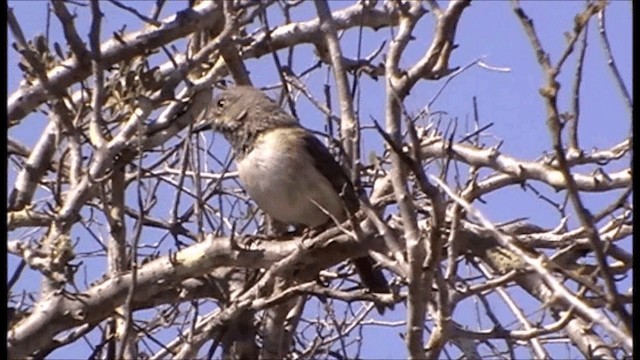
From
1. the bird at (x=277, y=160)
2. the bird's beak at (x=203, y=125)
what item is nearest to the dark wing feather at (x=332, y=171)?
the bird at (x=277, y=160)

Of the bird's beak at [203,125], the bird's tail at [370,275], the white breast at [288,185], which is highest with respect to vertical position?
the bird's beak at [203,125]

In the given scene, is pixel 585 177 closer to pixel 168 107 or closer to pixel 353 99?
pixel 353 99

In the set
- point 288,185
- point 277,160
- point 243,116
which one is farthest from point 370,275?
point 243,116

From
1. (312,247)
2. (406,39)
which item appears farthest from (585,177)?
(406,39)

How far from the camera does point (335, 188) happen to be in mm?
6930

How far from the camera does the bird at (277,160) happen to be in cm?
680

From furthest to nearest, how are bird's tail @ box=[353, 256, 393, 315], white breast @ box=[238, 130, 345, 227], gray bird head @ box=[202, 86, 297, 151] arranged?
gray bird head @ box=[202, 86, 297, 151]
white breast @ box=[238, 130, 345, 227]
bird's tail @ box=[353, 256, 393, 315]

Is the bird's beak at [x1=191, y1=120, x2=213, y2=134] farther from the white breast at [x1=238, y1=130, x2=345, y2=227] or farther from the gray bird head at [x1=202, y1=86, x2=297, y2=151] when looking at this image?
the white breast at [x1=238, y1=130, x2=345, y2=227]

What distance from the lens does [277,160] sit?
6938 mm

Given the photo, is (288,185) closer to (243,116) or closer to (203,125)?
(243,116)

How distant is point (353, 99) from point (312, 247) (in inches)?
33.7

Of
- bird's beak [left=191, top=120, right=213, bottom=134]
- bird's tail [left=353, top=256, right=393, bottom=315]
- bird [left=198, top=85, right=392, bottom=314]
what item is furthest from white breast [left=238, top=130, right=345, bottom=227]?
bird's tail [left=353, top=256, right=393, bottom=315]

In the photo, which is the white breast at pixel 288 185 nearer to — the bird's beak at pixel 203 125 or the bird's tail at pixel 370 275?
the bird's beak at pixel 203 125

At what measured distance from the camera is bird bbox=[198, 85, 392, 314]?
6797 millimetres
